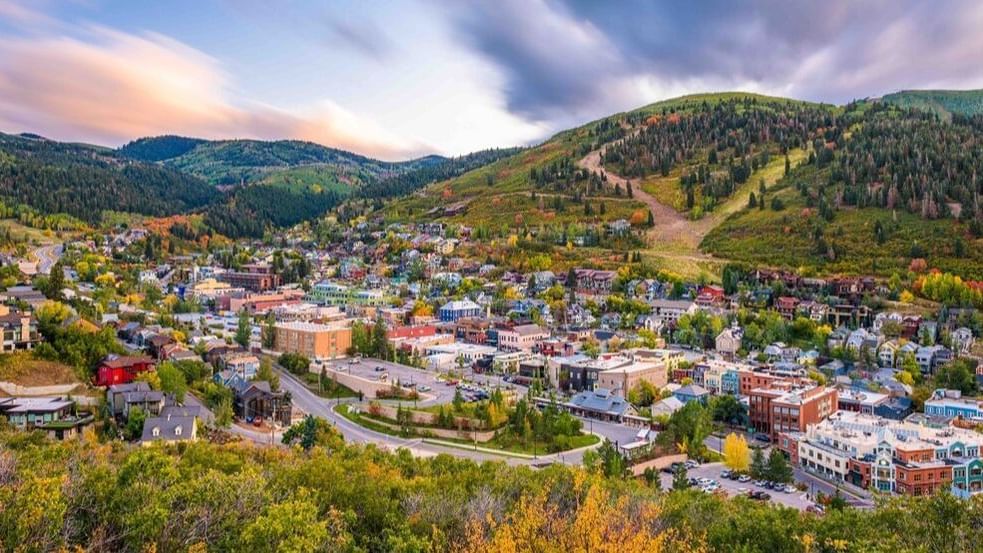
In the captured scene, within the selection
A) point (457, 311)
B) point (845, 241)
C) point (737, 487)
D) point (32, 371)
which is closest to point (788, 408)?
point (737, 487)

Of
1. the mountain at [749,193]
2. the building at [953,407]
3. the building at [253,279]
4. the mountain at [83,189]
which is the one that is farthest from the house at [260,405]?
the mountain at [83,189]

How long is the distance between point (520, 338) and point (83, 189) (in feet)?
381

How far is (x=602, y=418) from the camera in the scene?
40.8 metres

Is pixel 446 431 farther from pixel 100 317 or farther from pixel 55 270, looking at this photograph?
pixel 55 270

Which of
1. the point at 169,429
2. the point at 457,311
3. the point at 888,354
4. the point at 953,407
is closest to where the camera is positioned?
the point at 169,429

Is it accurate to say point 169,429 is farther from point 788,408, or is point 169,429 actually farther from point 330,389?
point 788,408

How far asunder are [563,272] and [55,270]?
156 ft

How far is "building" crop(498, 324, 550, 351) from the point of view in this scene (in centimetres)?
5685

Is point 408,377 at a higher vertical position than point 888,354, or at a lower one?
lower

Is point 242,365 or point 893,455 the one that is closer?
point 893,455

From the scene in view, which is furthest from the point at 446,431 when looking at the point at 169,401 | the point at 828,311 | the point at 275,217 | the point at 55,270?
the point at 275,217

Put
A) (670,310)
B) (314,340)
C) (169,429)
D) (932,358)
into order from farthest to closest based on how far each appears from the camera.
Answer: (670,310)
(314,340)
(932,358)
(169,429)

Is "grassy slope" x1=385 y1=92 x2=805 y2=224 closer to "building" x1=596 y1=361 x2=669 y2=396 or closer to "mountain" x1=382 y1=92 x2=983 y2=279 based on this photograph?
"mountain" x1=382 y1=92 x2=983 y2=279

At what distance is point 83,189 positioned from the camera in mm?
139875
